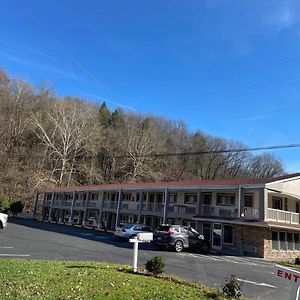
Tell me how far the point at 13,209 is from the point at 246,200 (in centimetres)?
3925

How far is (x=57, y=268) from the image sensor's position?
10359 millimetres

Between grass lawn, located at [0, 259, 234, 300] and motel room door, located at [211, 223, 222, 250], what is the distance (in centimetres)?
2070

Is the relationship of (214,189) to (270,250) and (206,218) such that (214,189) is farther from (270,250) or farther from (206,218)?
(270,250)

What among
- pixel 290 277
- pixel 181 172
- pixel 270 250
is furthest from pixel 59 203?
pixel 290 277

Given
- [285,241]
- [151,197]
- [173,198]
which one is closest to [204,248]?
[285,241]

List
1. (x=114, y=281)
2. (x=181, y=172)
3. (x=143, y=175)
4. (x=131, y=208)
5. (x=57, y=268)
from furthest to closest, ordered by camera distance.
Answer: (x=181, y=172) < (x=143, y=175) < (x=131, y=208) < (x=57, y=268) < (x=114, y=281)

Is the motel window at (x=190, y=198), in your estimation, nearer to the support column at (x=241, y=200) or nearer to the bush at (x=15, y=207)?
the support column at (x=241, y=200)

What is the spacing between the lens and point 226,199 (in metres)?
32.2

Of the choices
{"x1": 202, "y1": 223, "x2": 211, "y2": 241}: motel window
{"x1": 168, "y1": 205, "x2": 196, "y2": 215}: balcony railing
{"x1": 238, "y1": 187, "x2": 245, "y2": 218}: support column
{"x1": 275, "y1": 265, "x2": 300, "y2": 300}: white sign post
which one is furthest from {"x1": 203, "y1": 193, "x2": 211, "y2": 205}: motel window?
{"x1": 275, "y1": 265, "x2": 300, "y2": 300}: white sign post

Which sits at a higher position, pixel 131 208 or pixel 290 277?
pixel 131 208

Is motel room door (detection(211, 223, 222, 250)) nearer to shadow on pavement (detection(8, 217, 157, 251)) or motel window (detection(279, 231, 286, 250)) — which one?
motel window (detection(279, 231, 286, 250))

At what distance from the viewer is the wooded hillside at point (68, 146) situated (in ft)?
218

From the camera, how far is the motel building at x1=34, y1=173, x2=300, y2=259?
27.6 metres

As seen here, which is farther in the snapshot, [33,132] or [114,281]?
[33,132]
